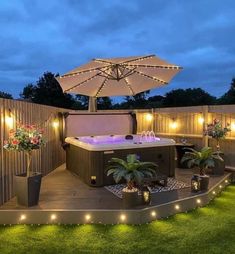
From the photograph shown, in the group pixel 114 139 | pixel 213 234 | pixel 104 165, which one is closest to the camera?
pixel 213 234

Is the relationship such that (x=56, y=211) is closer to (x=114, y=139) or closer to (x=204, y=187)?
(x=204, y=187)

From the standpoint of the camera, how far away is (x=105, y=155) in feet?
19.1

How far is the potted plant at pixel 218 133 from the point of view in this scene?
271 inches

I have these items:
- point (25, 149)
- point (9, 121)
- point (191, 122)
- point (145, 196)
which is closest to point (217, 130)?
point (191, 122)

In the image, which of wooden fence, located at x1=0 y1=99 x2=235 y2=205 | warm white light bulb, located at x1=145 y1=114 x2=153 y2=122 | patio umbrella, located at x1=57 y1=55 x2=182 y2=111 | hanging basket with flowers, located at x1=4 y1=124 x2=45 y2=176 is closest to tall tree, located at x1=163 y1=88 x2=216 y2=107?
warm white light bulb, located at x1=145 y1=114 x2=153 y2=122

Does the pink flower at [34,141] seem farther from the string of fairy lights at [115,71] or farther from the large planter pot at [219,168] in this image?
the large planter pot at [219,168]

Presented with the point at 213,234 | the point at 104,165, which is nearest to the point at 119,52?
the point at 104,165

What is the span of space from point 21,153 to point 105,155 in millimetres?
1673

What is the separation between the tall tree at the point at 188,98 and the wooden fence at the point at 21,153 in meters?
14.9

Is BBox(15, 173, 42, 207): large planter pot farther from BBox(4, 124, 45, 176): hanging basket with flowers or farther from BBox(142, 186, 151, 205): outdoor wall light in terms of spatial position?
BBox(142, 186, 151, 205): outdoor wall light

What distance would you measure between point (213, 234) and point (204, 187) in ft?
5.20

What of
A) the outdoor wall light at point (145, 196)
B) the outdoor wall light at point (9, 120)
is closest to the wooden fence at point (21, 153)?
the outdoor wall light at point (9, 120)

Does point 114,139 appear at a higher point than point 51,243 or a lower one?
higher

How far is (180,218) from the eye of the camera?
14.4 ft
